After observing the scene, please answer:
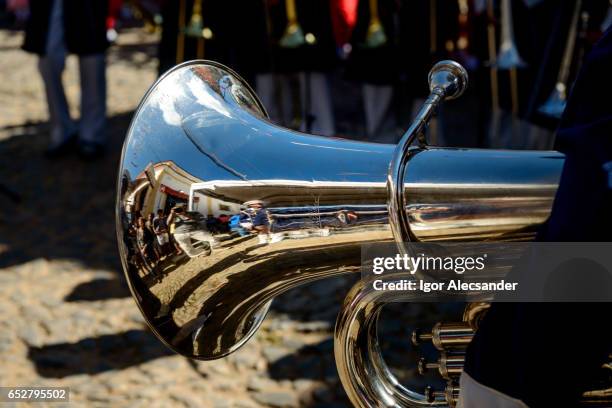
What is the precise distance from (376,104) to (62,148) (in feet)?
6.61

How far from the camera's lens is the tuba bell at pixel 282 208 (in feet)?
3.24

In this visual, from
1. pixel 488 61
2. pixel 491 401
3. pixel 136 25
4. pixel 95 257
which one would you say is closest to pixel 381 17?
pixel 488 61

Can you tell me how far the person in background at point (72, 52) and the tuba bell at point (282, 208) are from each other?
11.7 ft

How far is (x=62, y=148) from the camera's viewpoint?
504cm

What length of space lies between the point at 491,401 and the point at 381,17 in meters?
3.81

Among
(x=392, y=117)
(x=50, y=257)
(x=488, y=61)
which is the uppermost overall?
(x=488, y=61)

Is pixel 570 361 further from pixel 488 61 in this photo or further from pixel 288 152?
pixel 488 61

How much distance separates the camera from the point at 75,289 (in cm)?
337

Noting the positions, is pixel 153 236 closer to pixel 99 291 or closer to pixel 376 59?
pixel 99 291

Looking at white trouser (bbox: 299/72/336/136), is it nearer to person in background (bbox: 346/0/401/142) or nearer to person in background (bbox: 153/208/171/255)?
person in background (bbox: 346/0/401/142)

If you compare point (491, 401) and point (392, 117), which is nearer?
point (491, 401)

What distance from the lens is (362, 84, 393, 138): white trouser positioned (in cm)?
488

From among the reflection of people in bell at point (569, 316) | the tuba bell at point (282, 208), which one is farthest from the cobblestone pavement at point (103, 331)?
the reflection of people in bell at point (569, 316)

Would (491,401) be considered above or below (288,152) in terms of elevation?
below
